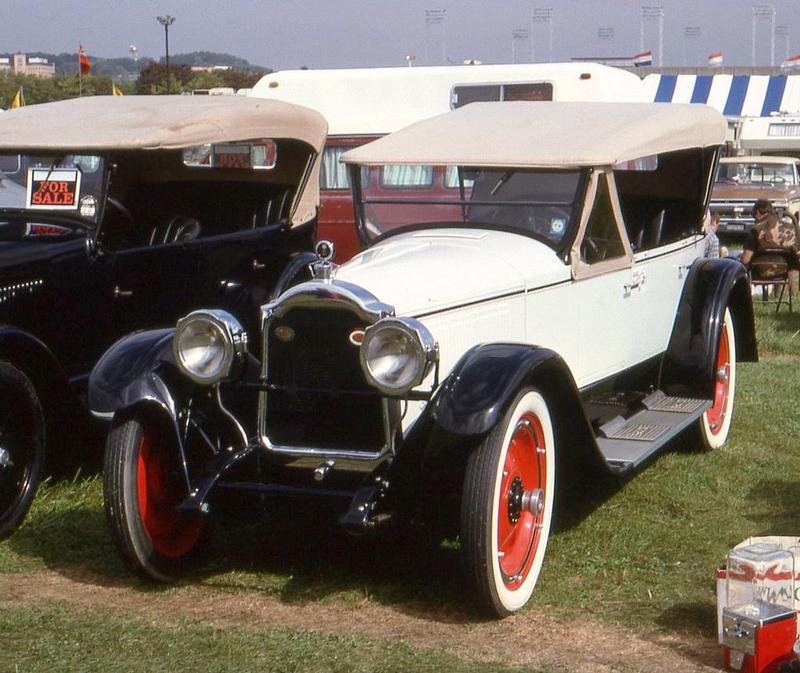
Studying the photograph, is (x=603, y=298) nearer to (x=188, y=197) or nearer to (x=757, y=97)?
(x=188, y=197)

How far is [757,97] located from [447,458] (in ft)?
111

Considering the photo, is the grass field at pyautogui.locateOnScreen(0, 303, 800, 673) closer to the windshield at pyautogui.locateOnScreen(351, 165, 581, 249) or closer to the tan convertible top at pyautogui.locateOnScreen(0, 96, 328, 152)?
the windshield at pyautogui.locateOnScreen(351, 165, 581, 249)

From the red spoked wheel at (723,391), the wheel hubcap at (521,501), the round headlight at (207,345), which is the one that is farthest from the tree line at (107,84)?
the wheel hubcap at (521,501)

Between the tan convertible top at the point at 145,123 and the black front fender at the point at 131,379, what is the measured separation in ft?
5.08

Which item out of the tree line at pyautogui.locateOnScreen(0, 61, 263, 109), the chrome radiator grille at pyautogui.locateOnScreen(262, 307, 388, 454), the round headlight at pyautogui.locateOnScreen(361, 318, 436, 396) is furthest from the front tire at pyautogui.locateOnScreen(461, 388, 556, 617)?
the tree line at pyautogui.locateOnScreen(0, 61, 263, 109)

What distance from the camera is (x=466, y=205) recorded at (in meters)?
5.54

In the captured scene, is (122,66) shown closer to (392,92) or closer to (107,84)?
(107,84)

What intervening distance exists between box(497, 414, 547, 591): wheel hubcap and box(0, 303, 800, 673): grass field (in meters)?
0.18

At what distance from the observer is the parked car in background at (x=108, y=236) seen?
221 inches

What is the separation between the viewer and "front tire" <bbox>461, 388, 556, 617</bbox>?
4.12 meters

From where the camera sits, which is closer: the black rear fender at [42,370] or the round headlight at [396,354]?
the round headlight at [396,354]

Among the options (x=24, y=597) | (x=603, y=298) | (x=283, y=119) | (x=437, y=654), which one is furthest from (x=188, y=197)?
(x=437, y=654)

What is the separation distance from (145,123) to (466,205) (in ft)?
5.88

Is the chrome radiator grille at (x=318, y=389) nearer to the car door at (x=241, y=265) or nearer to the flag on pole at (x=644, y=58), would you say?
the car door at (x=241, y=265)
